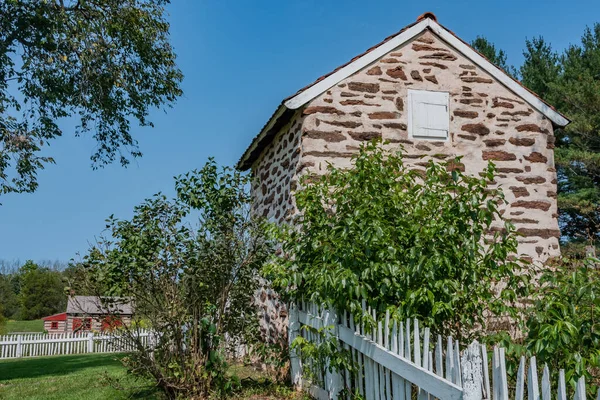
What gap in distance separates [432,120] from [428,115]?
92 mm

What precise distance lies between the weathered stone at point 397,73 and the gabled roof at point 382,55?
0.84 feet

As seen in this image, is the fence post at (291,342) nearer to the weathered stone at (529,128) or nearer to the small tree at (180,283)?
the small tree at (180,283)

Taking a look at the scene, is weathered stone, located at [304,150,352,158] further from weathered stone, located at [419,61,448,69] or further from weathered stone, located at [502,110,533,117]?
weathered stone, located at [502,110,533,117]

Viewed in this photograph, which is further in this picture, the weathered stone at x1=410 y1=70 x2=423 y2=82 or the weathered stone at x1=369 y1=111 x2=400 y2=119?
the weathered stone at x1=410 y1=70 x2=423 y2=82

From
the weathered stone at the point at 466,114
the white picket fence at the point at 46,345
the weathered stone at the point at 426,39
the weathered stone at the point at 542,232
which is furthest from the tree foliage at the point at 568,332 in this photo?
the white picket fence at the point at 46,345

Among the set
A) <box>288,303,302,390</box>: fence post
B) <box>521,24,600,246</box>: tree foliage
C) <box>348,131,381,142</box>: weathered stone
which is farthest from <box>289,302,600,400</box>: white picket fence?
<box>521,24,600,246</box>: tree foliage

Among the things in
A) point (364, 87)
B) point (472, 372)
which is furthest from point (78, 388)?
→ point (472, 372)

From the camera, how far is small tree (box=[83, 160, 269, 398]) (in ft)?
19.0

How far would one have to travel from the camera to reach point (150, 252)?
5875 mm

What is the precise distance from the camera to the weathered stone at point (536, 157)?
809 cm

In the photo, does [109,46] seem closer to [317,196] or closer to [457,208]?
Result: [317,196]

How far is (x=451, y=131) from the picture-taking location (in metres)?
7.83

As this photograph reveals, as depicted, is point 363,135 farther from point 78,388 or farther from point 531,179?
point 78,388

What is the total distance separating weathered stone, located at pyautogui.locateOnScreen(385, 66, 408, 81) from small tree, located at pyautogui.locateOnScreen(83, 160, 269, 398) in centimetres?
306
